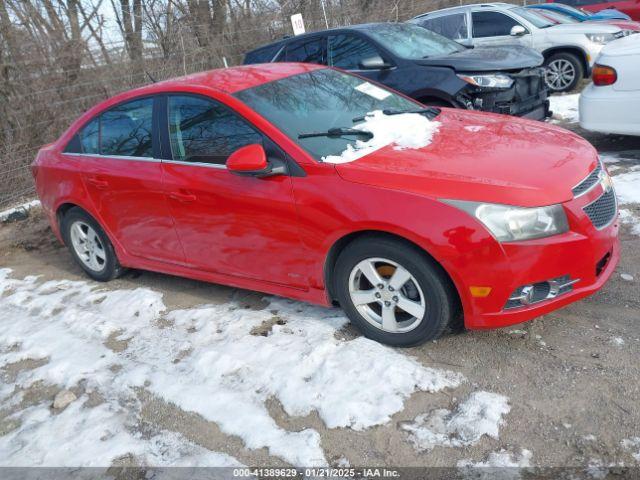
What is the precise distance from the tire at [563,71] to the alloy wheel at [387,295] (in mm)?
8008

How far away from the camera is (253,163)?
3514 mm

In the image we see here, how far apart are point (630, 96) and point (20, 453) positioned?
576cm

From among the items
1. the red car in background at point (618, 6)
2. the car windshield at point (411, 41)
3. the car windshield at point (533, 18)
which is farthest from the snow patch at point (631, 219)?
the red car in background at point (618, 6)

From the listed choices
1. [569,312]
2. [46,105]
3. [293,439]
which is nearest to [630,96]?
[569,312]

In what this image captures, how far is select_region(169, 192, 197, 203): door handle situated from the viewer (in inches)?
159

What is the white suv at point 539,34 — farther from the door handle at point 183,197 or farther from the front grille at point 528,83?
the door handle at point 183,197

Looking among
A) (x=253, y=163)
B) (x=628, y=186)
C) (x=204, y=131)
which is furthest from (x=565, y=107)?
(x=253, y=163)

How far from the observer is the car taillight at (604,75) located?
589 centimetres

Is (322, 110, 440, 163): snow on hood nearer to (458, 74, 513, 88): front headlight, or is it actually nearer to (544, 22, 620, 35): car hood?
(458, 74, 513, 88): front headlight

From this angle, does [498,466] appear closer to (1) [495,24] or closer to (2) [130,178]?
(2) [130,178]

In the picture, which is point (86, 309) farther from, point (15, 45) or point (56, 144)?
point (15, 45)

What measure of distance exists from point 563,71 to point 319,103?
760cm

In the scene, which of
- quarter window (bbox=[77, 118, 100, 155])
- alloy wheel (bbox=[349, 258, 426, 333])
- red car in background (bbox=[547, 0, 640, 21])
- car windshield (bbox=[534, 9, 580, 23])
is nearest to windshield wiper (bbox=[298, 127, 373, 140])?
alloy wheel (bbox=[349, 258, 426, 333])

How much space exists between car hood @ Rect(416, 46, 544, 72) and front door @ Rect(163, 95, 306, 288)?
3.71 metres
